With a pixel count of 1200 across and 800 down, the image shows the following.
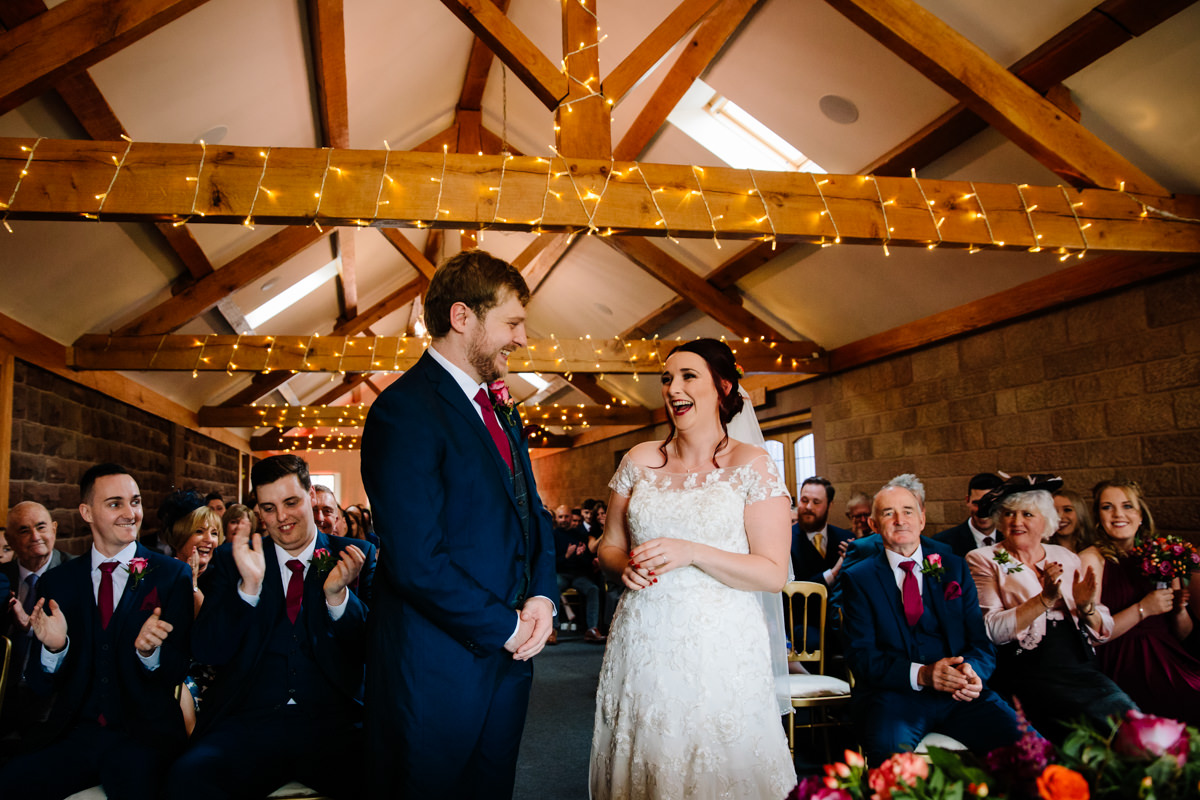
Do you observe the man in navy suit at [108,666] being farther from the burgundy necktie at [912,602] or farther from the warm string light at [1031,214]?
the warm string light at [1031,214]

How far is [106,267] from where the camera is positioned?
17.0 feet

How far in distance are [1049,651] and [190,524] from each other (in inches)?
150

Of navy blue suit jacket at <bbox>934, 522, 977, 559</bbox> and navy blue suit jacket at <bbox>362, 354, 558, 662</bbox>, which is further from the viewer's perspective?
A: navy blue suit jacket at <bbox>934, 522, 977, 559</bbox>

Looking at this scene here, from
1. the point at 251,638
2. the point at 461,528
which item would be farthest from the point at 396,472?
the point at 251,638

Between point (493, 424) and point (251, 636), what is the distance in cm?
107

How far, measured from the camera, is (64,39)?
2869mm

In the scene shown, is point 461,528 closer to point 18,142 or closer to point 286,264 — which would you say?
point 18,142

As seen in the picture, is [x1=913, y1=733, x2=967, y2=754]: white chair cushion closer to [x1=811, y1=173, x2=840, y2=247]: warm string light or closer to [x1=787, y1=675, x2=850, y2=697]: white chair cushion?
[x1=787, y1=675, x2=850, y2=697]: white chair cushion

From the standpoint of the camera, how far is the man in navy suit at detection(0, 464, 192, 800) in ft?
6.50

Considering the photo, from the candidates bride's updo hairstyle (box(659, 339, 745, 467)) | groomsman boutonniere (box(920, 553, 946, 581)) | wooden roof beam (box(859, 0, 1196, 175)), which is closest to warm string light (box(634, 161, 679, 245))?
bride's updo hairstyle (box(659, 339, 745, 467))

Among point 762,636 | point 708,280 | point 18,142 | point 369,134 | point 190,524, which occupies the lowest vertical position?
point 762,636

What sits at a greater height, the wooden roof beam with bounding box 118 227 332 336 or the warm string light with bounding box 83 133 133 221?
the wooden roof beam with bounding box 118 227 332 336

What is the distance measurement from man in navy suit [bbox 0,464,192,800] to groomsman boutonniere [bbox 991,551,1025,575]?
278cm

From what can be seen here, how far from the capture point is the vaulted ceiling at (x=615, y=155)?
3117mm
